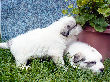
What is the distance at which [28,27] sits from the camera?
16.5 feet

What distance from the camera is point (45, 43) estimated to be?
10.6ft

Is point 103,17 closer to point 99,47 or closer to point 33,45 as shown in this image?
point 99,47

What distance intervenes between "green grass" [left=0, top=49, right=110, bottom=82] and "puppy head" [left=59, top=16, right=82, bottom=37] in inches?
18.8

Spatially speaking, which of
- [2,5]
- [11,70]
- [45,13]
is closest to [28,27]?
[45,13]

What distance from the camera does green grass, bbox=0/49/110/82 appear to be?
8.80 feet

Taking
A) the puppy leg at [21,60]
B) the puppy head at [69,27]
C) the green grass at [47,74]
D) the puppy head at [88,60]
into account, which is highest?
the puppy head at [69,27]

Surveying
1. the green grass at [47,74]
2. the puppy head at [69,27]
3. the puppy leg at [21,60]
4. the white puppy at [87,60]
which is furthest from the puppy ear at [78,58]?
the puppy leg at [21,60]

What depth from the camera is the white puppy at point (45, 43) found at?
10.6ft

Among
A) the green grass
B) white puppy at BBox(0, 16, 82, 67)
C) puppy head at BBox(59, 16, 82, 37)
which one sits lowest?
Answer: the green grass

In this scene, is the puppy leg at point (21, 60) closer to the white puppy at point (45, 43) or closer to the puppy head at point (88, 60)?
the white puppy at point (45, 43)

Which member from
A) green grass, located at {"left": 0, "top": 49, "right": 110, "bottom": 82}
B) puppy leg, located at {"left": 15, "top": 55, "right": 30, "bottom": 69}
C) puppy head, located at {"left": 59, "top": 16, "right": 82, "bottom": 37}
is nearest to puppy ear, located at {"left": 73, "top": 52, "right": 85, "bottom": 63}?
green grass, located at {"left": 0, "top": 49, "right": 110, "bottom": 82}

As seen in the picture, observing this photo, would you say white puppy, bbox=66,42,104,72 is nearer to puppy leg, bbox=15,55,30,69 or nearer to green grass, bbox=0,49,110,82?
green grass, bbox=0,49,110,82

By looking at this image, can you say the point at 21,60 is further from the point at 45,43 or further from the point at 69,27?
the point at 69,27

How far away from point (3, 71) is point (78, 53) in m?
1.05
